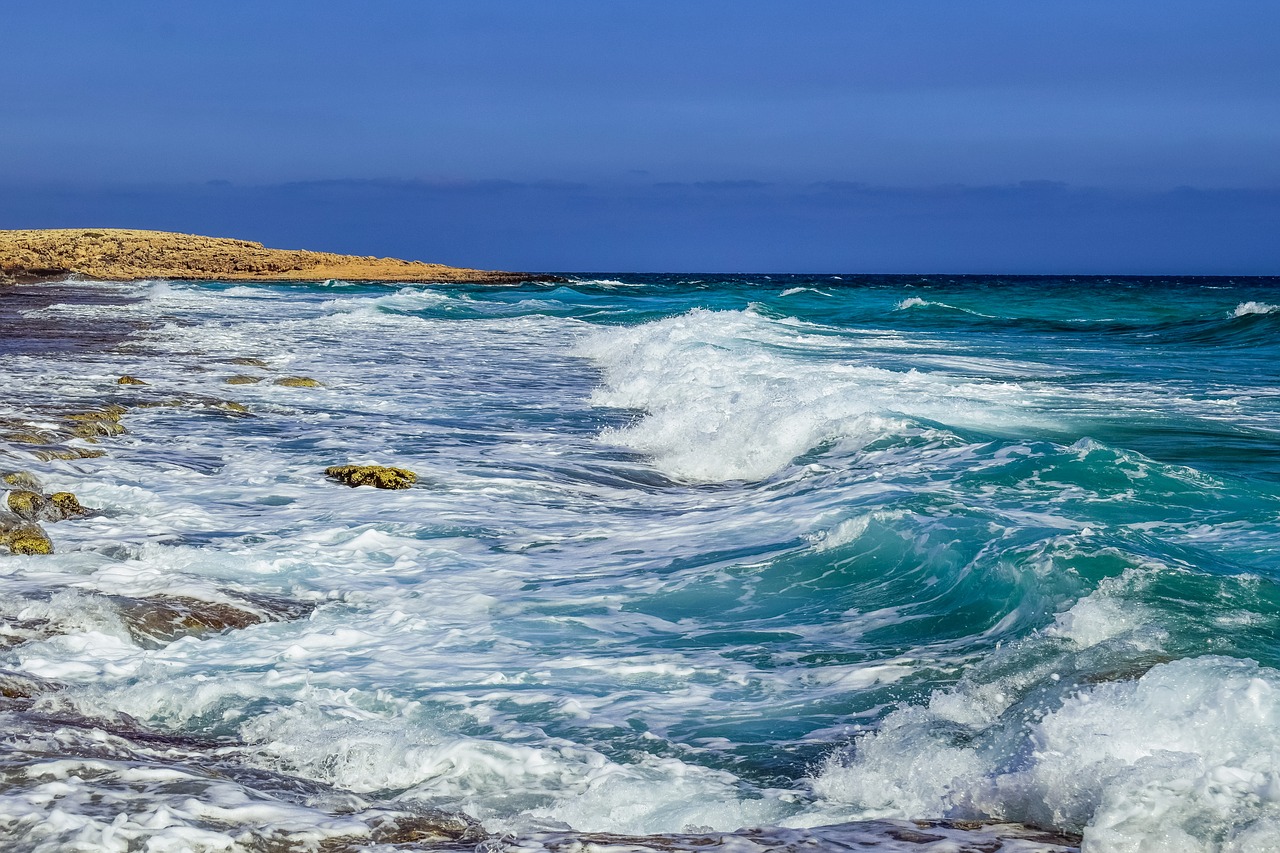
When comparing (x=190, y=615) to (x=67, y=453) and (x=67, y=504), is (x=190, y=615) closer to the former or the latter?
(x=67, y=504)

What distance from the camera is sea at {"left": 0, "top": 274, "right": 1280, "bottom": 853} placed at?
3.45 m

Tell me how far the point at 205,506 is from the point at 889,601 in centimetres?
483

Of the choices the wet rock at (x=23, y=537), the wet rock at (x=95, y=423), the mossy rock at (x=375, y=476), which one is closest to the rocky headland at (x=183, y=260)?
the wet rock at (x=95, y=423)

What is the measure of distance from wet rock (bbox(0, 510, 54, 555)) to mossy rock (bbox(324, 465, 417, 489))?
264 centimetres

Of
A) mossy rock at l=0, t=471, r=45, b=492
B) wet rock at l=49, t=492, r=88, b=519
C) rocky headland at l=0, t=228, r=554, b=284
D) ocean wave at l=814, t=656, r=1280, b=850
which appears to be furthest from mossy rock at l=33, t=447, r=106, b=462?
rocky headland at l=0, t=228, r=554, b=284

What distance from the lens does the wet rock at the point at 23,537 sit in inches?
252

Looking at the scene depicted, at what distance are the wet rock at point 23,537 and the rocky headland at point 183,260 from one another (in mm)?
60988

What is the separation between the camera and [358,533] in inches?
297

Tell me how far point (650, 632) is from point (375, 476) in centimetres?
387

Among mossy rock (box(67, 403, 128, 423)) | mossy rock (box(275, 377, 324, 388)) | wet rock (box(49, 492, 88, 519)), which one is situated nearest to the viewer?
wet rock (box(49, 492, 88, 519))

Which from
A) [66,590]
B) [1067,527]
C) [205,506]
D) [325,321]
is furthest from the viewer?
[325,321]

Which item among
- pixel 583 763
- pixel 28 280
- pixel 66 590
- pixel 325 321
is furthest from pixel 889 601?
pixel 28 280

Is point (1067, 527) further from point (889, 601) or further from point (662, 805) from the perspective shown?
point (662, 805)

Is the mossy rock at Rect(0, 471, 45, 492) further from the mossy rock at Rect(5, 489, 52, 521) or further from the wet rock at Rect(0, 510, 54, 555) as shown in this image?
the wet rock at Rect(0, 510, 54, 555)
